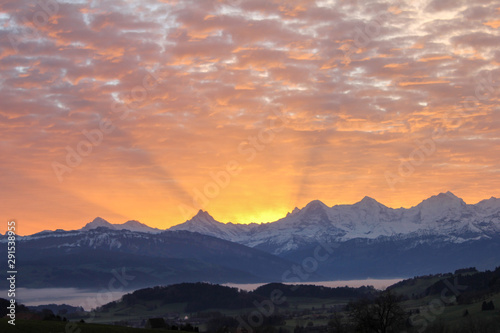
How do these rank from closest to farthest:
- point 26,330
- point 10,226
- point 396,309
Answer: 1. point 10,226
2. point 26,330
3. point 396,309

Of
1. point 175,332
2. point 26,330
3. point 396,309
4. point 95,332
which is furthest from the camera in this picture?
point 396,309

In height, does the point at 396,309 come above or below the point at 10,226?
below

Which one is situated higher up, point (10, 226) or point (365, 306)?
point (10, 226)

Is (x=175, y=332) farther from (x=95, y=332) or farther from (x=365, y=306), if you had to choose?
(x=365, y=306)

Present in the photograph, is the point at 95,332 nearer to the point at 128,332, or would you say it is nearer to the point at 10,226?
the point at 128,332

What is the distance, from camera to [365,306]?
17950 cm

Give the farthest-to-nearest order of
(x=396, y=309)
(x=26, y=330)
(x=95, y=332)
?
(x=396, y=309) < (x=95, y=332) < (x=26, y=330)

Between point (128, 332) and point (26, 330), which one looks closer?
Result: point (26, 330)

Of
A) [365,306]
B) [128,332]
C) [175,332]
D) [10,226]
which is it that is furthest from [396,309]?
[10,226]

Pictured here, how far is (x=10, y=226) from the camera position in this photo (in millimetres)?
106500

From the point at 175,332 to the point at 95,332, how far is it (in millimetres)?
23071

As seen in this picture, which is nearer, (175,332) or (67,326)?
(67,326)

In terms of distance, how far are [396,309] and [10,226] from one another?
110231 mm

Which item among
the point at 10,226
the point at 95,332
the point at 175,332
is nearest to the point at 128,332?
the point at 95,332
